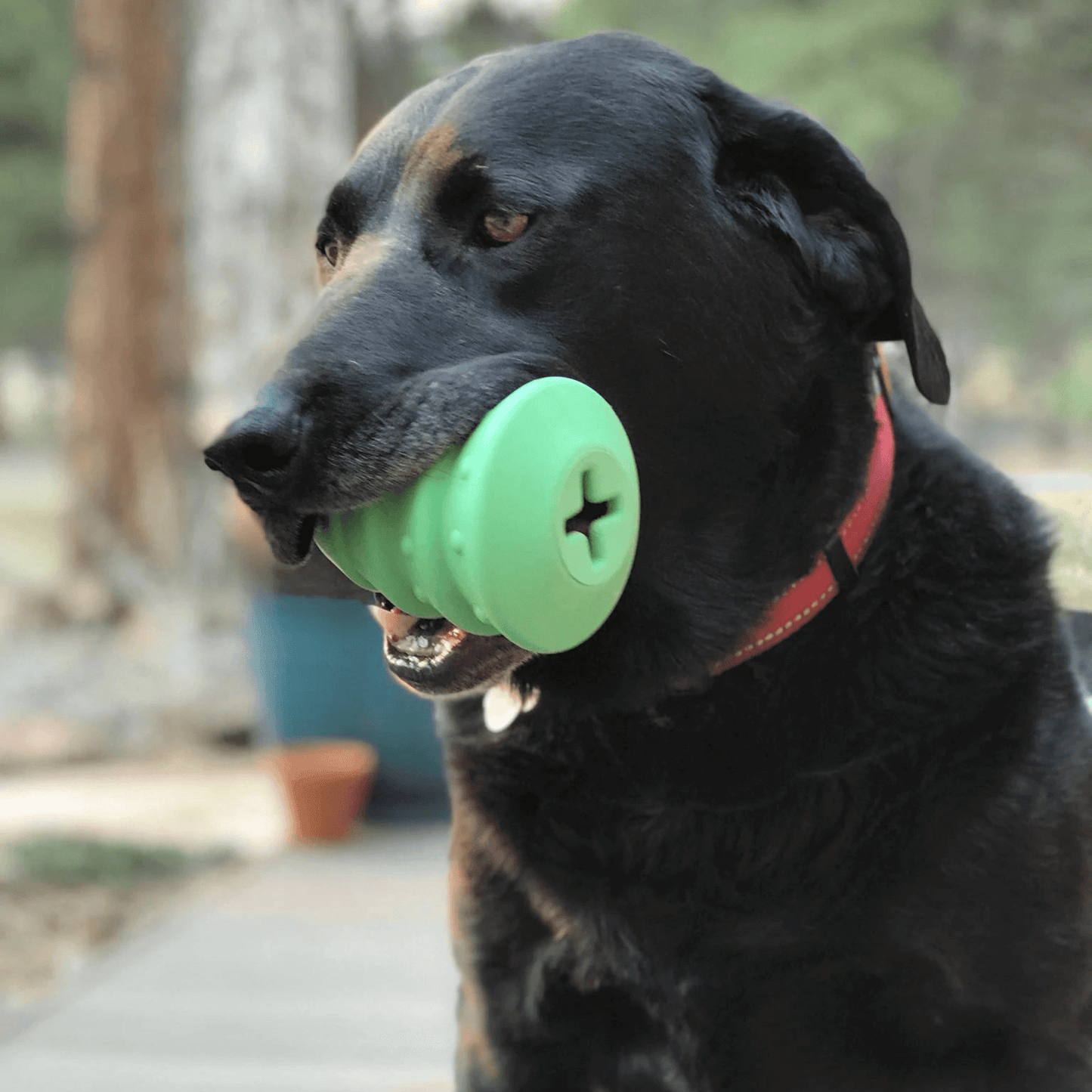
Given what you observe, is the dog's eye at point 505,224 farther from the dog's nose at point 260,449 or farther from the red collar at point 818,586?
the red collar at point 818,586

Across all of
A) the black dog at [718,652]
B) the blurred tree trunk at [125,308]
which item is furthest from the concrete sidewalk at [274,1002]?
the blurred tree trunk at [125,308]

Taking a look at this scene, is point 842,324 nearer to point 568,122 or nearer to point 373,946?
point 568,122

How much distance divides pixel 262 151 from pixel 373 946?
3468 mm

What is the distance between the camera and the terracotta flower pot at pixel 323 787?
4.20 metres

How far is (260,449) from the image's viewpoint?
1.28 m

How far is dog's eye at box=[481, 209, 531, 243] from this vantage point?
57.7 inches

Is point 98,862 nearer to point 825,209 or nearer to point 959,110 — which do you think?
point 825,209

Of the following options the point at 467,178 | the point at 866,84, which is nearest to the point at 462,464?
the point at 467,178

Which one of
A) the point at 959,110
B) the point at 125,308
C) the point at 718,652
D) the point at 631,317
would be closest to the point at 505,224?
the point at 631,317

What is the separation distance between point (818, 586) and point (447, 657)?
49cm

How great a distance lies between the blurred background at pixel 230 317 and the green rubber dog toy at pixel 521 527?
0.42m

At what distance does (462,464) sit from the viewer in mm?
1290

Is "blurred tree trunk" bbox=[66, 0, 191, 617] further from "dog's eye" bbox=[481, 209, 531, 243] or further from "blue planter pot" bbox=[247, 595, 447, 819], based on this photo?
"dog's eye" bbox=[481, 209, 531, 243]

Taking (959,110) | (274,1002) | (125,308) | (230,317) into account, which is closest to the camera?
(274,1002)
